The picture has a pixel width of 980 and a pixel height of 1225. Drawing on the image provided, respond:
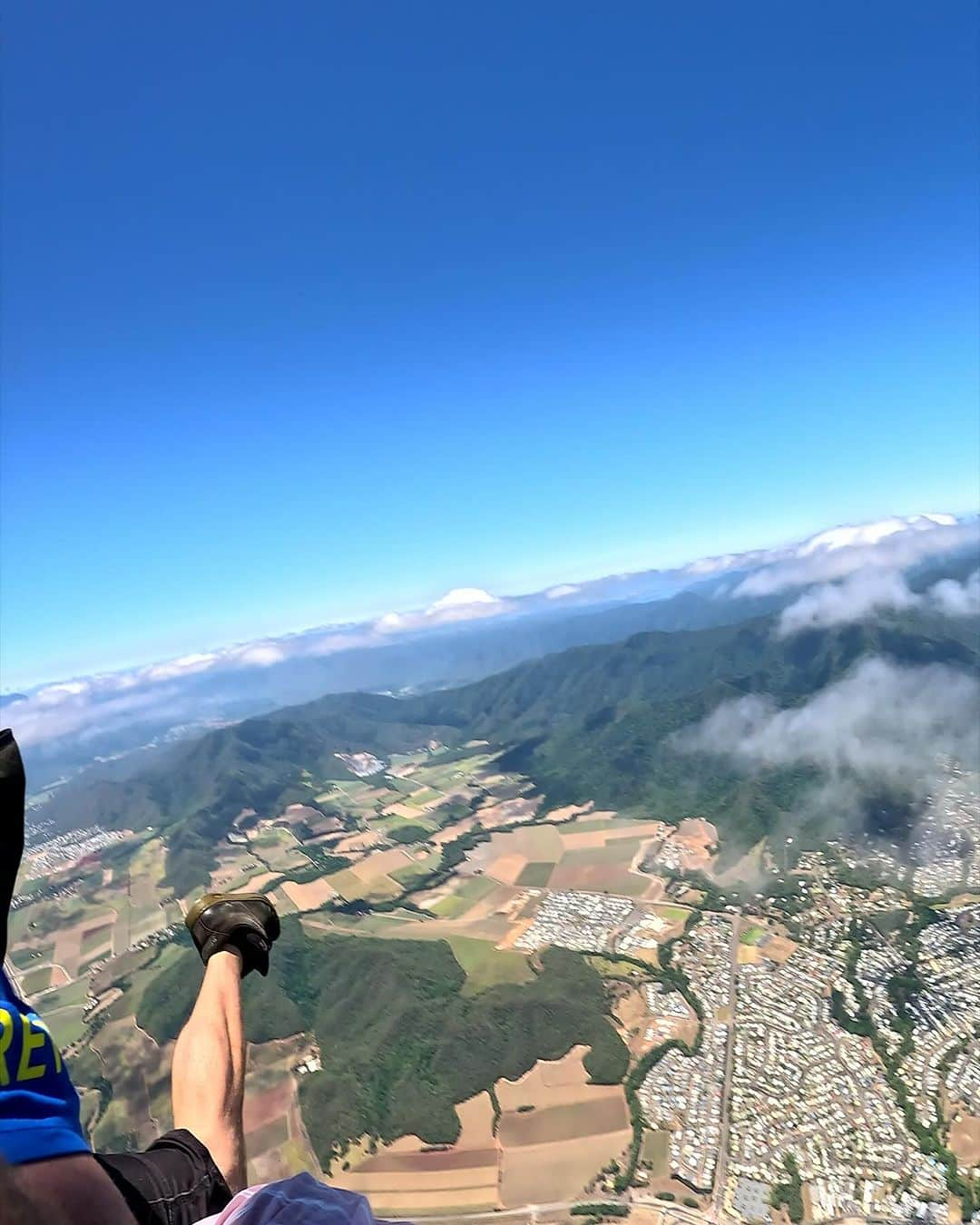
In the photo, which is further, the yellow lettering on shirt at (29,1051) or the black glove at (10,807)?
the black glove at (10,807)

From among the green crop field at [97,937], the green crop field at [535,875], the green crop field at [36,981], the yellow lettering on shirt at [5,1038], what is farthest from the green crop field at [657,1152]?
the green crop field at [97,937]

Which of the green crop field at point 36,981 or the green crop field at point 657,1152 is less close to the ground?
the green crop field at point 36,981

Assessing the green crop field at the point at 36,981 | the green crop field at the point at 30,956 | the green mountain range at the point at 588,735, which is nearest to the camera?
the green crop field at the point at 36,981

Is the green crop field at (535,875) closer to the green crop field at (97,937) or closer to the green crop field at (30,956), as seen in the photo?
the green crop field at (97,937)

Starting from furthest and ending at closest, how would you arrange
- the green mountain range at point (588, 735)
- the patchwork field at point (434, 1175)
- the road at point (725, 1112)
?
the green mountain range at point (588, 735) → the patchwork field at point (434, 1175) → the road at point (725, 1112)

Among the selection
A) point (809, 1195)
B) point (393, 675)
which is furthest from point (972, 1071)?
point (393, 675)

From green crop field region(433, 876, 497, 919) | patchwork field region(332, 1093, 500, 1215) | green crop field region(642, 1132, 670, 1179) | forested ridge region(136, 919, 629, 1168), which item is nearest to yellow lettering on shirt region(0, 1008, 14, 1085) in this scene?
patchwork field region(332, 1093, 500, 1215)

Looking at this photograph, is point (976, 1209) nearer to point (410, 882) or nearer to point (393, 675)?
point (410, 882)

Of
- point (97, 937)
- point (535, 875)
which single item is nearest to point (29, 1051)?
point (535, 875)

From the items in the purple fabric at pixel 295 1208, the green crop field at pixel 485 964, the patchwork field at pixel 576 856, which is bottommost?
the patchwork field at pixel 576 856
